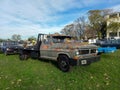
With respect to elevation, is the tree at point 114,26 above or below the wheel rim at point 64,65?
above

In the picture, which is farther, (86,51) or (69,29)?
(69,29)

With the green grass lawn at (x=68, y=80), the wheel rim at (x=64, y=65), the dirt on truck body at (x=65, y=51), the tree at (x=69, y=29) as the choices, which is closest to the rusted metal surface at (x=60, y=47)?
the dirt on truck body at (x=65, y=51)

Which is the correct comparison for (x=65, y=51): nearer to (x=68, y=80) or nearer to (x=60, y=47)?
(x=60, y=47)

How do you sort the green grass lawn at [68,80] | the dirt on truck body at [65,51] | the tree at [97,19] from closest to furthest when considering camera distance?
the green grass lawn at [68,80] → the dirt on truck body at [65,51] → the tree at [97,19]

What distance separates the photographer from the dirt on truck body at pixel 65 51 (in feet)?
24.3

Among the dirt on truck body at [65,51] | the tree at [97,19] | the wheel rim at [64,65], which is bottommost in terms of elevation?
the wheel rim at [64,65]

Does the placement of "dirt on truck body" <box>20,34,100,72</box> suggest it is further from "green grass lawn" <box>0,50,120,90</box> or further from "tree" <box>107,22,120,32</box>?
"tree" <box>107,22,120,32</box>

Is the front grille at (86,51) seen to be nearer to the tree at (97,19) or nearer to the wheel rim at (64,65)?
the wheel rim at (64,65)

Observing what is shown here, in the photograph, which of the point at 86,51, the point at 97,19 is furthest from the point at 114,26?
the point at 86,51

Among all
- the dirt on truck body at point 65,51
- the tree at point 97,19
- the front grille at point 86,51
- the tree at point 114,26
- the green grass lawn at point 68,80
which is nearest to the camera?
the green grass lawn at point 68,80

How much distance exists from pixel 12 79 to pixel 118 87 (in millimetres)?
4370

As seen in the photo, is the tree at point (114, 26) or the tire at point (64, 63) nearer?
the tire at point (64, 63)

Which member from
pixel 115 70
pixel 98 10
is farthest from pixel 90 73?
pixel 98 10

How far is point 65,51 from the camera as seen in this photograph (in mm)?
7801
